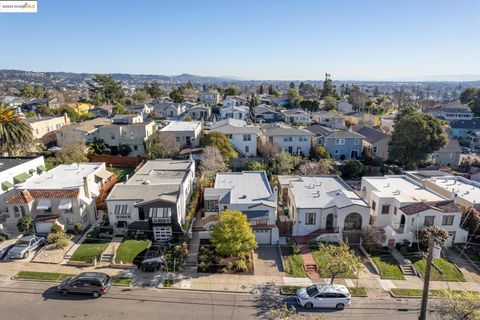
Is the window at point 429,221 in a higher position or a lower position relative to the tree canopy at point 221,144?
lower

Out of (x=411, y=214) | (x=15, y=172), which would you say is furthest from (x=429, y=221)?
(x=15, y=172)

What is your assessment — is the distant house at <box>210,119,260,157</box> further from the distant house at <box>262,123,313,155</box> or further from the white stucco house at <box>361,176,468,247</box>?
the white stucco house at <box>361,176,468,247</box>

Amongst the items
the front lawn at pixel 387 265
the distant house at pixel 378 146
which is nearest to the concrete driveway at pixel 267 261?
the front lawn at pixel 387 265

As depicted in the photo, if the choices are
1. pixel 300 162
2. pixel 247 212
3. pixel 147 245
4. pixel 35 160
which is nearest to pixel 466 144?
pixel 300 162

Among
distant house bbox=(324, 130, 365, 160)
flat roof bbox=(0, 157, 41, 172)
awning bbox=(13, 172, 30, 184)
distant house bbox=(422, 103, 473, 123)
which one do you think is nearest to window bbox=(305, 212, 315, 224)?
distant house bbox=(324, 130, 365, 160)

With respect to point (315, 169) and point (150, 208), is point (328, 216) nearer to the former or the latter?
point (315, 169)

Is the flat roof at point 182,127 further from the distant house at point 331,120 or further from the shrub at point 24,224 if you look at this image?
the distant house at point 331,120

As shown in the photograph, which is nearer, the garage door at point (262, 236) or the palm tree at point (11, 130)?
the garage door at point (262, 236)
